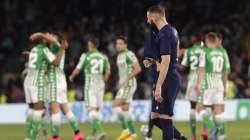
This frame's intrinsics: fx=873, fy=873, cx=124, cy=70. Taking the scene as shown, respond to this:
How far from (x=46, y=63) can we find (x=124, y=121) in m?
2.79

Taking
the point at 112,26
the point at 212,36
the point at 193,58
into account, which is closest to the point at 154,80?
the point at 212,36

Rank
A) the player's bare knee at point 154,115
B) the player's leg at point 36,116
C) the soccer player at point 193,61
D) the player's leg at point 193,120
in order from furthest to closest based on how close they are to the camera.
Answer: the soccer player at point 193,61
the player's leg at point 193,120
the player's leg at point 36,116
the player's bare knee at point 154,115

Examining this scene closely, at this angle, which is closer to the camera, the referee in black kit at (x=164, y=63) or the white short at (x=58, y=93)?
the referee in black kit at (x=164, y=63)

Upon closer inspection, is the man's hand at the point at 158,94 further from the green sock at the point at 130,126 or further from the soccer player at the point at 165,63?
the green sock at the point at 130,126

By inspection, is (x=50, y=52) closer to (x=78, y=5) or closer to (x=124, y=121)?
(x=124, y=121)

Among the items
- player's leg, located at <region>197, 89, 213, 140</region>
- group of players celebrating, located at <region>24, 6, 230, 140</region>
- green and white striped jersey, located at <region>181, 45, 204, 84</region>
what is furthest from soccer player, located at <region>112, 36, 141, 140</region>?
player's leg, located at <region>197, 89, 213, 140</region>

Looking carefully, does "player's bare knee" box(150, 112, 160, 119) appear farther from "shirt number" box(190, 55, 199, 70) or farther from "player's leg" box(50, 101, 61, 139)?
"shirt number" box(190, 55, 199, 70)

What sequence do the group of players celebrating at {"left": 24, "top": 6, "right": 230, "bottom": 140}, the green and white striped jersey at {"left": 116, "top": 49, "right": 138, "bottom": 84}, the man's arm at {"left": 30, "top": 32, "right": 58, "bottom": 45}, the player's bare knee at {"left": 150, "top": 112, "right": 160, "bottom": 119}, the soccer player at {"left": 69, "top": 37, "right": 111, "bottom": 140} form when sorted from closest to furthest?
1. the group of players celebrating at {"left": 24, "top": 6, "right": 230, "bottom": 140}
2. the player's bare knee at {"left": 150, "top": 112, "right": 160, "bottom": 119}
3. the man's arm at {"left": 30, "top": 32, "right": 58, "bottom": 45}
4. the soccer player at {"left": 69, "top": 37, "right": 111, "bottom": 140}
5. the green and white striped jersey at {"left": 116, "top": 49, "right": 138, "bottom": 84}

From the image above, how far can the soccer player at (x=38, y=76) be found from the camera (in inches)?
620

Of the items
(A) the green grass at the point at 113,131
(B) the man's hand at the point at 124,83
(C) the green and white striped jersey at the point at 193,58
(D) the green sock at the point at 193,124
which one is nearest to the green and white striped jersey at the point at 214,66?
(D) the green sock at the point at 193,124

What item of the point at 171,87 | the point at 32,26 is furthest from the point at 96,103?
the point at 32,26

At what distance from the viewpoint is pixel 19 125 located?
23.7 metres

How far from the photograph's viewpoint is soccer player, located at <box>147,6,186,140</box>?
1236 cm

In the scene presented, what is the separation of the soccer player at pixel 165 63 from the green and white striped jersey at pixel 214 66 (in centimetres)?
307
